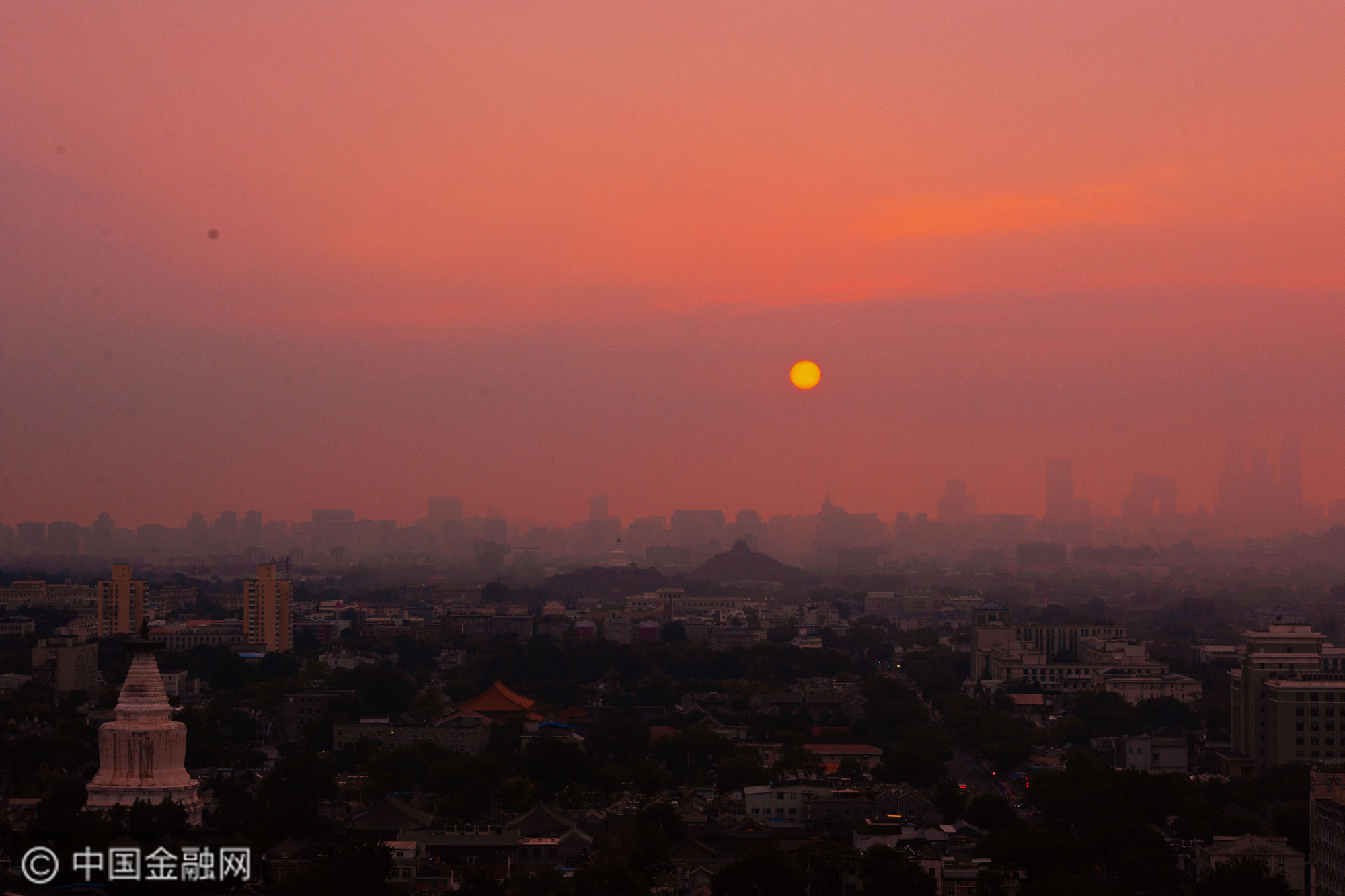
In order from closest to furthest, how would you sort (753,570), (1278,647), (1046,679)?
1. (1278,647)
2. (1046,679)
3. (753,570)

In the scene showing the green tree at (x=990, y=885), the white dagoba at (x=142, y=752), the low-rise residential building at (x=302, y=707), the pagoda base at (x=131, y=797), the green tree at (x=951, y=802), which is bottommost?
the low-rise residential building at (x=302, y=707)

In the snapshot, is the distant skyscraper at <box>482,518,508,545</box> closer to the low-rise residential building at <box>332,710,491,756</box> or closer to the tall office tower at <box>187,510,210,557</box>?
the tall office tower at <box>187,510,210,557</box>

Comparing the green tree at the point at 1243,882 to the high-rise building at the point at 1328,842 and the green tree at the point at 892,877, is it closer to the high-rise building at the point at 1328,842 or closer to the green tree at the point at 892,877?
the high-rise building at the point at 1328,842

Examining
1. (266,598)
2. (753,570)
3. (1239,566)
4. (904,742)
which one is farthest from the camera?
(1239,566)

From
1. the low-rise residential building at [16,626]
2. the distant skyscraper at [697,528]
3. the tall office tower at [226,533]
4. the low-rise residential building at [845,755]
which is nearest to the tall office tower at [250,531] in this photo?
the tall office tower at [226,533]

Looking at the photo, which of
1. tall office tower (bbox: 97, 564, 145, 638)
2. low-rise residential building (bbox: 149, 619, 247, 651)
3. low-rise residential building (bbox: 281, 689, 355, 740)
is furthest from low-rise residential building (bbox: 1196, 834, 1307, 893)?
tall office tower (bbox: 97, 564, 145, 638)

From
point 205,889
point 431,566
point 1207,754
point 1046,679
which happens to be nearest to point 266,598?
point 1046,679

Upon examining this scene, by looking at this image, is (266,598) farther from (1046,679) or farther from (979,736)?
(979,736)
